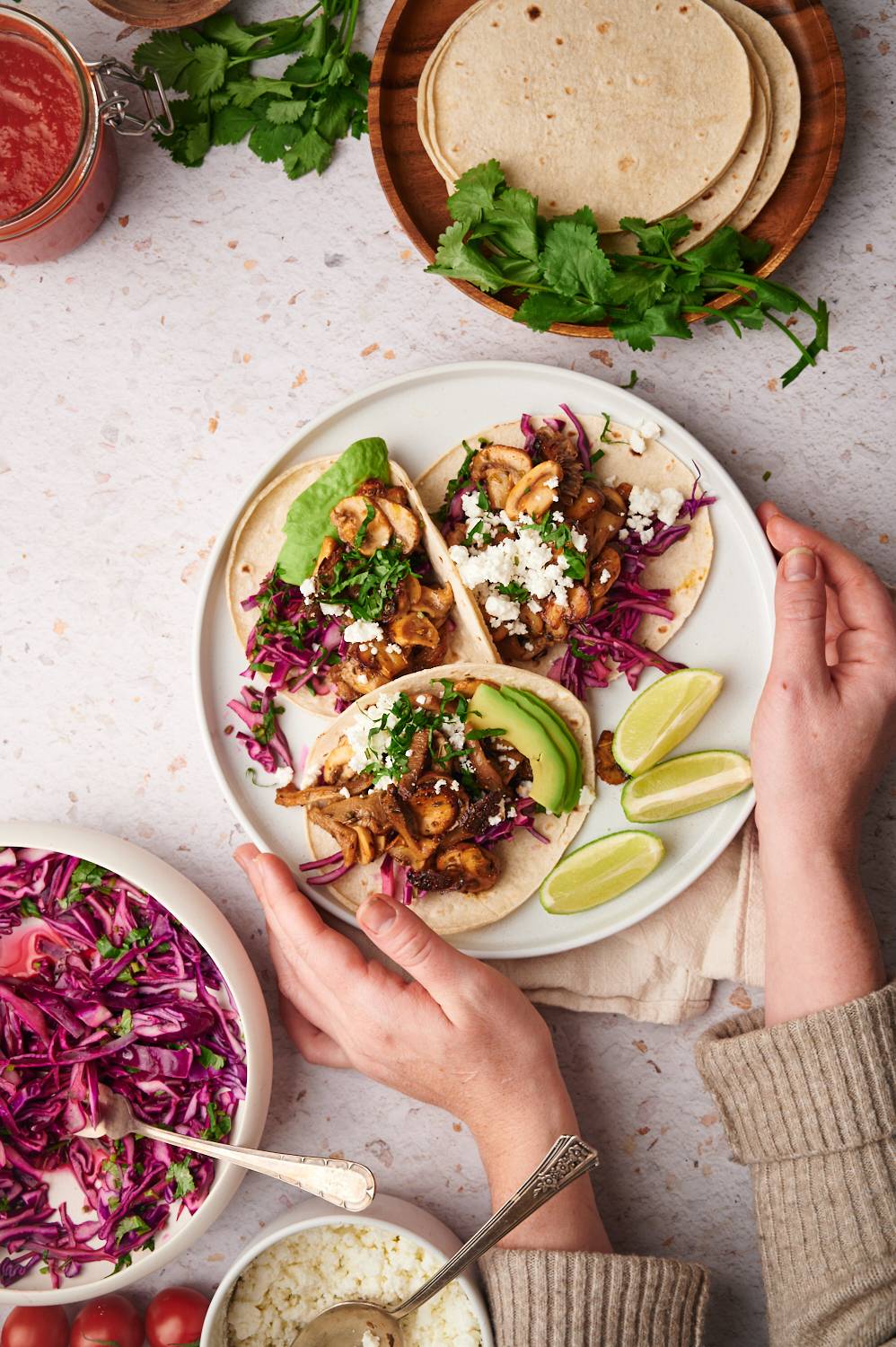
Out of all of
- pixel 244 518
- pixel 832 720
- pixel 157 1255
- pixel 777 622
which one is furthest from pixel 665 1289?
pixel 244 518

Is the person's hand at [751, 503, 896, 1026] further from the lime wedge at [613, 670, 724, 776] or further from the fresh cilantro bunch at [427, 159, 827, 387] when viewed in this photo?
the fresh cilantro bunch at [427, 159, 827, 387]

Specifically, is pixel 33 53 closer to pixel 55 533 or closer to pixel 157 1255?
pixel 55 533

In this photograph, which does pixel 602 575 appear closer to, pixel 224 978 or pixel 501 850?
pixel 501 850

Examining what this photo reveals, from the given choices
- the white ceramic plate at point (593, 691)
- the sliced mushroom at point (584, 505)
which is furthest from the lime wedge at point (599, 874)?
the sliced mushroom at point (584, 505)

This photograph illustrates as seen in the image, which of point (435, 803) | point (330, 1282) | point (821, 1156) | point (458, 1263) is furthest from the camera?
point (330, 1282)

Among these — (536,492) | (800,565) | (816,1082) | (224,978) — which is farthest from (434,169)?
(816,1082)

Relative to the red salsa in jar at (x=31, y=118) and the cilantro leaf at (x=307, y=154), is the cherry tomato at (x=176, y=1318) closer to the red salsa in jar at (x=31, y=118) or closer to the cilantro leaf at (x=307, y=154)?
the red salsa in jar at (x=31, y=118)

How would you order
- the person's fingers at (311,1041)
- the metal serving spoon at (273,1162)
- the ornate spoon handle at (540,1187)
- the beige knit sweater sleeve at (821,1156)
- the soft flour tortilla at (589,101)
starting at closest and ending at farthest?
the beige knit sweater sleeve at (821,1156) → the ornate spoon handle at (540,1187) → the metal serving spoon at (273,1162) → the soft flour tortilla at (589,101) → the person's fingers at (311,1041)
